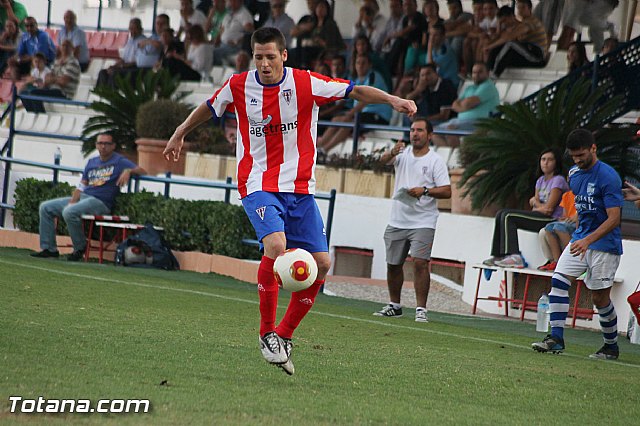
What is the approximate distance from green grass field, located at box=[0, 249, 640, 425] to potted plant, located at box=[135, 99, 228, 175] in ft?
26.2

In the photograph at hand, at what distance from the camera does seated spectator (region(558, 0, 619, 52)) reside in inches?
782

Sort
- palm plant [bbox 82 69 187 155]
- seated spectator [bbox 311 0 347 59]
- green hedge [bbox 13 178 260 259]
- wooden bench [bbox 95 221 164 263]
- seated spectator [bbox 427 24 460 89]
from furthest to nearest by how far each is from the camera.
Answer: seated spectator [bbox 311 0 347 59] → palm plant [bbox 82 69 187 155] → seated spectator [bbox 427 24 460 89] → wooden bench [bbox 95 221 164 263] → green hedge [bbox 13 178 260 259]

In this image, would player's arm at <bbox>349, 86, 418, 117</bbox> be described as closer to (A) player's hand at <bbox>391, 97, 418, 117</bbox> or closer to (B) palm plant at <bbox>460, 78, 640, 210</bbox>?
(A) player's hand at <bbox>391, 97, 418, 117</bbox>

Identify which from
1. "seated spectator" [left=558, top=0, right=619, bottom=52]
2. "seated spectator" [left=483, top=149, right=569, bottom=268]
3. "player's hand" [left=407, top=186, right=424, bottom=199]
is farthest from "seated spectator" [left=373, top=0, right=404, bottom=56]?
"player's hand" [left=407, top=186, right=424, bottom=199]

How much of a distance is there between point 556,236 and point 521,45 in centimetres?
666

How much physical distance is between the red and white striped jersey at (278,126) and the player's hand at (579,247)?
2.97m

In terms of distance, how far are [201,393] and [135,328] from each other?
2.88 meters

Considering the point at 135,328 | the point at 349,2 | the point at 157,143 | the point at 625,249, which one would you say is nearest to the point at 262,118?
the point at 135,328

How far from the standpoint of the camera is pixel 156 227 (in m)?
17.4

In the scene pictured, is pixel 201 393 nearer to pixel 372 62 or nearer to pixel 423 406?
pixel 423 406

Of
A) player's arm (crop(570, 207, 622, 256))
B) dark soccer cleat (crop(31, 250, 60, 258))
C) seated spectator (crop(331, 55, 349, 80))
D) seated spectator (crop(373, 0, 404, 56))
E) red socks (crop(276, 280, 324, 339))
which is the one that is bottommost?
dark soccer cleat (crop(31, 250, 60, 258))

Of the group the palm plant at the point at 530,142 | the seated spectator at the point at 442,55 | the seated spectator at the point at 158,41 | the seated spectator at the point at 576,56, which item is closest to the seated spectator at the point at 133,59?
the seated spectator at the point at 158,41

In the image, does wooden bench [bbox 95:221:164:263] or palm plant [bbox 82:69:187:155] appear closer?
wooden bench [bbox 95:221:164:263]

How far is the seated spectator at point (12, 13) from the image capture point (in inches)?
1155
